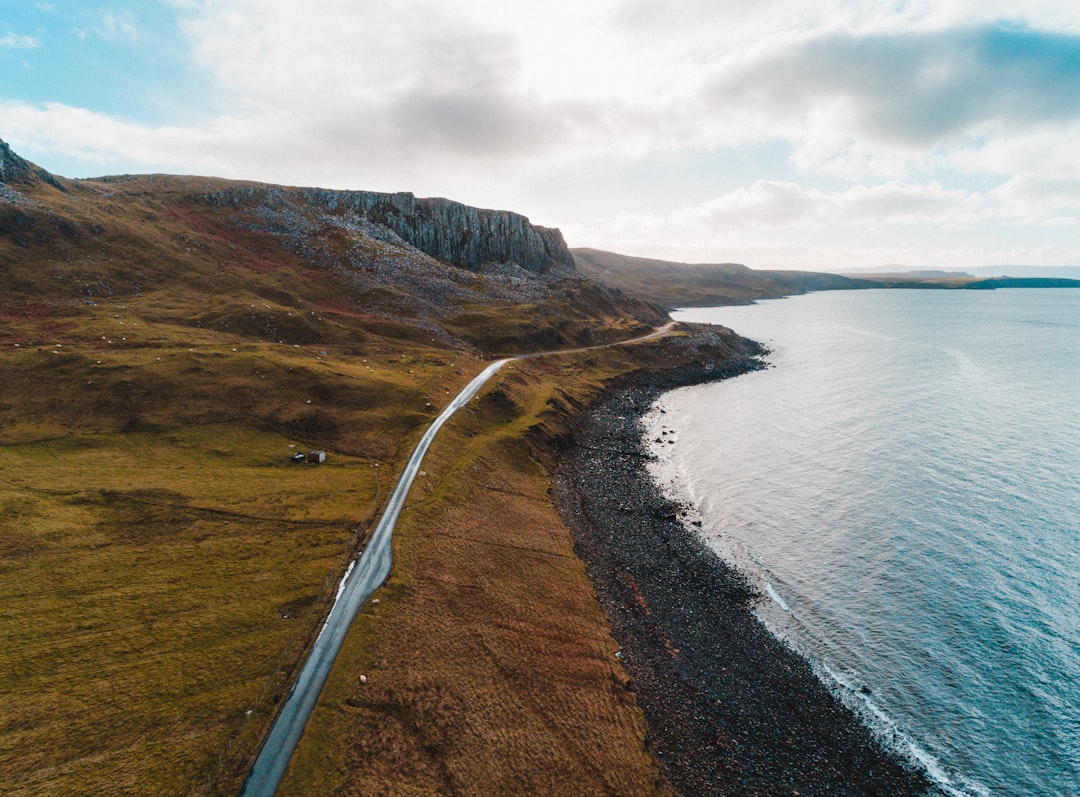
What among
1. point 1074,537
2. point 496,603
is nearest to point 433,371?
point 496,603

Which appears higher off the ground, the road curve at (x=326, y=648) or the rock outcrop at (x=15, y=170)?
the rock outcrop at (x=15, y=170)

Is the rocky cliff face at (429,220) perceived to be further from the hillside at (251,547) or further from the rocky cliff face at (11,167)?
the hillside at (251,547)

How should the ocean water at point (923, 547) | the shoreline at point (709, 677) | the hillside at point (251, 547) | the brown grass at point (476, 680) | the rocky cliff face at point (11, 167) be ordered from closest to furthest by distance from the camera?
the brown grass at point (476, 680)
the hillside at point (251, 547)
the shoreline at point (709, 677)
the ocean water at point (923, 547)
the rocky cliff face at point (11, 167)

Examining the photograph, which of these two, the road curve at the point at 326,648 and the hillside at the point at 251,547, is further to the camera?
the hillside at the point at 251,547

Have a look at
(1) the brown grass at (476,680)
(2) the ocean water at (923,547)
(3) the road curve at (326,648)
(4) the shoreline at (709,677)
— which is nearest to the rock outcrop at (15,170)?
(3) the road curve at (326,648)

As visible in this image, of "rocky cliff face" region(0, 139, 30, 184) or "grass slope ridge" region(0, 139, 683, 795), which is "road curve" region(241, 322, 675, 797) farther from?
"rocky cliff face" region(0, 139, 30, 184)

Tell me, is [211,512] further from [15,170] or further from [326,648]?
[15,170]
